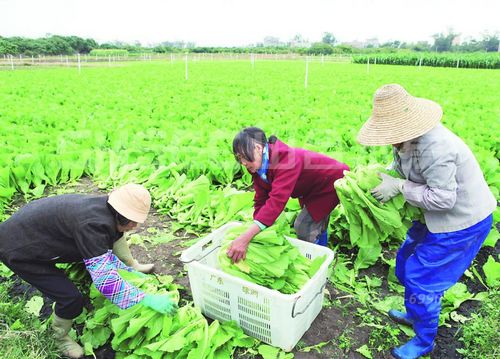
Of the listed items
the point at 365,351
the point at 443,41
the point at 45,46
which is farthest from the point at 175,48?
the point at 365,351

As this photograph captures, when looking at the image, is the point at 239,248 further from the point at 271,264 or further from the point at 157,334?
the point at 157,334

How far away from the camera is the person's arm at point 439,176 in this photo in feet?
7.14

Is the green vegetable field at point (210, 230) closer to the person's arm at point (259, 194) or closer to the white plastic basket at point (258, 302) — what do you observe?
the white plastic basket at point (258, 302)

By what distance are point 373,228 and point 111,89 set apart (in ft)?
44.8

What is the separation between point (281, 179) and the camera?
8.93 ft

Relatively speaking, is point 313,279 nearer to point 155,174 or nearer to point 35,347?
point 35,347

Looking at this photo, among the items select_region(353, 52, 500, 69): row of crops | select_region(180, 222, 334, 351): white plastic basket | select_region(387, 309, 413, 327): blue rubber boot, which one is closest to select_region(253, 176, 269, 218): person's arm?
select_region(180, 222, 334, 351): white plastic basket

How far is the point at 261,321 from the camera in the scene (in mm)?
2553

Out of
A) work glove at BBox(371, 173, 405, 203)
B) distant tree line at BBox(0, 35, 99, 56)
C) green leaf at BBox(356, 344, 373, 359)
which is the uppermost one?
distant tree line at BBox(0, 35, 99, 56)

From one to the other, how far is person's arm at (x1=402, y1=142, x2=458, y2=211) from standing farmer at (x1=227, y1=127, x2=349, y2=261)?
2.79ft

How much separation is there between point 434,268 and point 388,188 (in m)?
0.55

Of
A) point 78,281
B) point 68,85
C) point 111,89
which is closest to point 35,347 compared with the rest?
point 78,281

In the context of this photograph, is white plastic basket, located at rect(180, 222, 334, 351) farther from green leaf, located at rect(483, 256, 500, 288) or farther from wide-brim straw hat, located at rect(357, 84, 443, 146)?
green leaf, located at rect(483, 256, 500, 288)

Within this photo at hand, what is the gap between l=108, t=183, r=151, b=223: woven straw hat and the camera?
Answer: 2367mm
